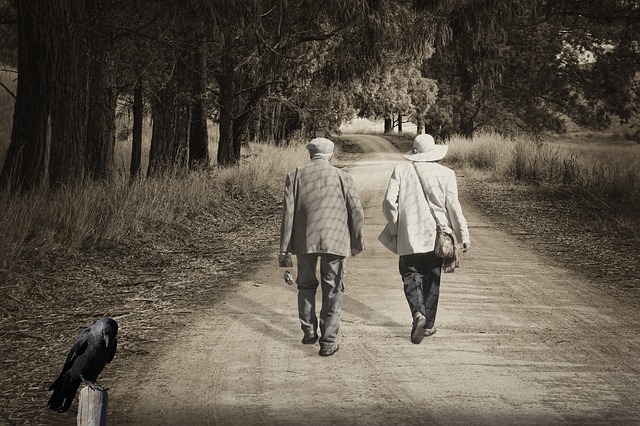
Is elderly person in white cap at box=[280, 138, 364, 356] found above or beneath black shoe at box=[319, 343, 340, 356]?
above

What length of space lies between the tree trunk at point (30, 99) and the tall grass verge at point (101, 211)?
2.04 ft

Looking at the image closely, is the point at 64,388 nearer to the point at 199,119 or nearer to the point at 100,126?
the point at 100,126

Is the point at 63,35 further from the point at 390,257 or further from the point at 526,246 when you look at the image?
the point at 526,246

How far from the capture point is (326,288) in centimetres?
647

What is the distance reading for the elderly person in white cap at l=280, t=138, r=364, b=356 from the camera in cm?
641

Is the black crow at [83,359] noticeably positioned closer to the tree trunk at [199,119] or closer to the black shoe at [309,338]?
the black shoe at [309,338]

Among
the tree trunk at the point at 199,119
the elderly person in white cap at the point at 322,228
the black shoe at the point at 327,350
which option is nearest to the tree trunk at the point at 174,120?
the tree trunk at the point at 199,119

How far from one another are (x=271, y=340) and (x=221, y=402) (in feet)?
5.27

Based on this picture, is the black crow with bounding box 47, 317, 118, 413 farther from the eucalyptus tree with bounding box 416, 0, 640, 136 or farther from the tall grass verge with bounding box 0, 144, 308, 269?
the eucalyptus tree with bounding box 416, 0, 640, 136

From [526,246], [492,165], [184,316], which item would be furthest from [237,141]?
[184,316]

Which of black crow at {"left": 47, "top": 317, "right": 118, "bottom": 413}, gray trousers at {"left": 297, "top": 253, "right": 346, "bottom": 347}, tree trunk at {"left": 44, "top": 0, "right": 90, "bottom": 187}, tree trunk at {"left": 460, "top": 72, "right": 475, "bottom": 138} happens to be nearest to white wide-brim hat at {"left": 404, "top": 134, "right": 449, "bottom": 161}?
gray trousers at {"left": 297, "top": 253, "right": 346, "bottom": 347}

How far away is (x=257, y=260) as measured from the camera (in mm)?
10852

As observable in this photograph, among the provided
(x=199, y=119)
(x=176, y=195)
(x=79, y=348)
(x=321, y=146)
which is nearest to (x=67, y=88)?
(x=176, y=195)

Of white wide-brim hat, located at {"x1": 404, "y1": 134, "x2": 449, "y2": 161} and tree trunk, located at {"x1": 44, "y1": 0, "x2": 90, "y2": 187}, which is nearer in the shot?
Answer: white wide-brim hat, located at {"x1": 404, "y1": 134, "x2": 449, "y2": 161}
